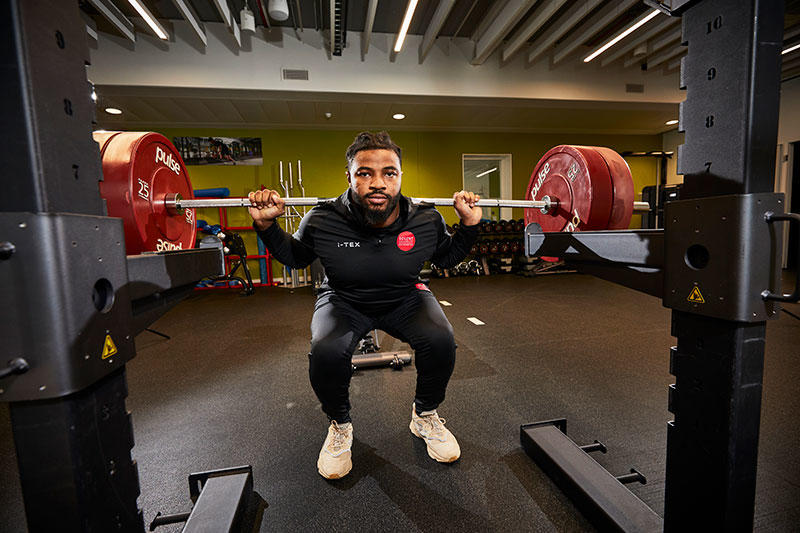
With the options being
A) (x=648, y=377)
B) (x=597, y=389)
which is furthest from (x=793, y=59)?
(x=597, y=389)

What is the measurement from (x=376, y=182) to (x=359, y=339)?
1.87 ft

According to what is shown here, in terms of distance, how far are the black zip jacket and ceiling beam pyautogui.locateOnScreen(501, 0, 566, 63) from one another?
9.28 ft

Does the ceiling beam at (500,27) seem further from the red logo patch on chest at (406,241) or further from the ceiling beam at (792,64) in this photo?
the ceiling beam at (792,64)

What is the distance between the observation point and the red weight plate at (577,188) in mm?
1377

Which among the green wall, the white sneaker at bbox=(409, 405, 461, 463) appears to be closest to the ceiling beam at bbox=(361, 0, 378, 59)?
the green wall

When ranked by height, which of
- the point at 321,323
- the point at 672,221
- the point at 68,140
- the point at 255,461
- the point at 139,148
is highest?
the point at 139,148

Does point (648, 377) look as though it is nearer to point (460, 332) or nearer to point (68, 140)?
point (460, 332)

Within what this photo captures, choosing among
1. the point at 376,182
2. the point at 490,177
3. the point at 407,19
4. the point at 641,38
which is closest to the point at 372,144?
the point at 376,182

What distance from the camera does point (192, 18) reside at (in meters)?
3.13

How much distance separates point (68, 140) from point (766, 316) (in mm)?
1052

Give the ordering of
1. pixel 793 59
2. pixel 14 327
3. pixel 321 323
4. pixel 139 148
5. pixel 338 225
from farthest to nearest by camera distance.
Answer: pixel 793 59, pixel 338 225, pixel 321 323, pixel 139 148, pixel 14 327

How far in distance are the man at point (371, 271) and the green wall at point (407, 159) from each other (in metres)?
4.48

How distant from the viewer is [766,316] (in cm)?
58

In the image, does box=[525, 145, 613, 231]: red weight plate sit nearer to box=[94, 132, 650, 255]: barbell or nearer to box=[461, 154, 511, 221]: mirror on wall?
box=[94, 132, 650, 255]: barbell
